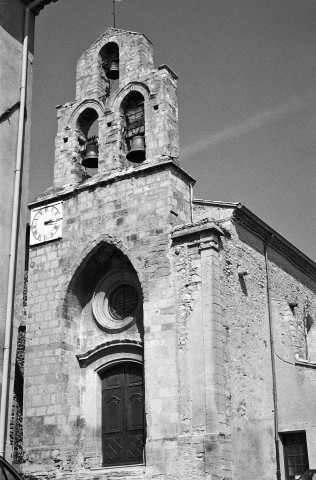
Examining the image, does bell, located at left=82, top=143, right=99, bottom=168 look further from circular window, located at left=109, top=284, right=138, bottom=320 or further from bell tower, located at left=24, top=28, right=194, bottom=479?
circular window, located at left=109, top=284, right=138, bottom=320

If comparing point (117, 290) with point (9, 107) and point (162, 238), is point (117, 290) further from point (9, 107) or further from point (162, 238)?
point (9, 107)

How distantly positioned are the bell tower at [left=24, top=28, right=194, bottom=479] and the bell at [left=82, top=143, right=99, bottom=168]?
3 cm

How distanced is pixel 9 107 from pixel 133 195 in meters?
4.51

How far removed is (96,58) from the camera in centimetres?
1738

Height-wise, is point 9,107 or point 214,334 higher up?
point 9,107

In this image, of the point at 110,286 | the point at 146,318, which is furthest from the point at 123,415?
the point at 110,286

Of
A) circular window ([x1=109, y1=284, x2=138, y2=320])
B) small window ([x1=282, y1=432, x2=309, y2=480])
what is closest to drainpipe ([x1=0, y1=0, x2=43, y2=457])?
circular window ([x1=109, y1=284, x2=138, y2=320])

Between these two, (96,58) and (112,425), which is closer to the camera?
(112,425)

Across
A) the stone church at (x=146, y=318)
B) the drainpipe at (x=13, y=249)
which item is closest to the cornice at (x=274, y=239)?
the stone church at (x=146, y=318)

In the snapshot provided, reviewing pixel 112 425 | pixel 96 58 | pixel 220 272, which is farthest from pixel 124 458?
pixel 96 58

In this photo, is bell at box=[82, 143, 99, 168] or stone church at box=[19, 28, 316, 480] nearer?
stone church at box=[19, 28, 316, 480]

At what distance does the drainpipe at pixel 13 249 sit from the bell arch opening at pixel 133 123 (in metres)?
4.67

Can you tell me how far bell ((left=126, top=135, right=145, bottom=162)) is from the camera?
15.8 metres

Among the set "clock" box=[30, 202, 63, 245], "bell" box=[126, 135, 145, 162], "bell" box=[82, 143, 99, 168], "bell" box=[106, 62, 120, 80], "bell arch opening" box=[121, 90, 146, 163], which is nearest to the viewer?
"bell" box=[126, 135, 145, 162]
